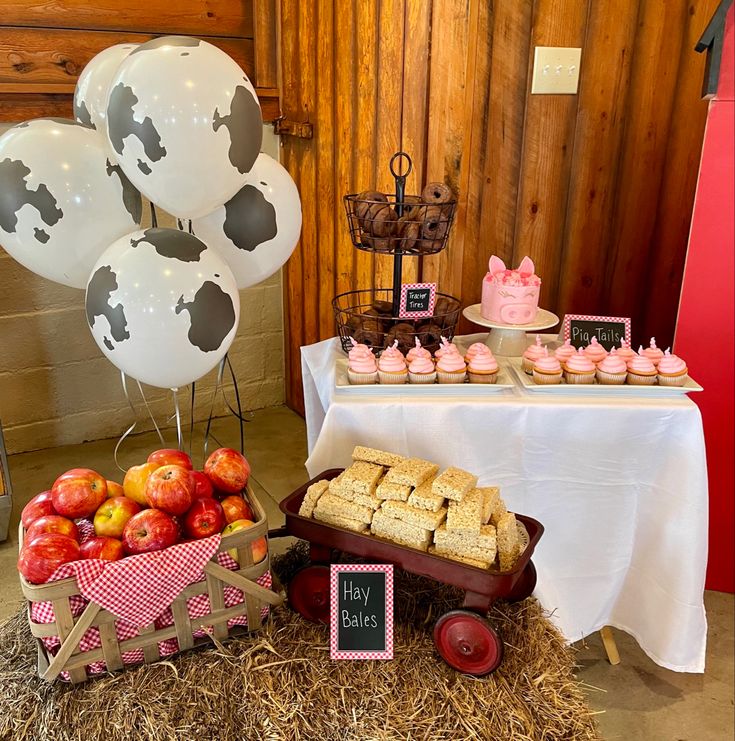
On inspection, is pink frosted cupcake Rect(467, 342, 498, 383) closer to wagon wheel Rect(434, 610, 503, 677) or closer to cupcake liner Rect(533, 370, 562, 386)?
cupcake liner Rect(533, 370, 562, 386)

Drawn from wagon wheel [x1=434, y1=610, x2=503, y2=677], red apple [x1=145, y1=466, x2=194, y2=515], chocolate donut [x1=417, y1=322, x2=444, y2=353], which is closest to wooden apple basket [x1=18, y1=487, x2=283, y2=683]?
red apple [x1=145, y1=466, x2=194, y2=515]

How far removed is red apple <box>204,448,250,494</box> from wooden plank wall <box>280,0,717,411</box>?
3.52 ft

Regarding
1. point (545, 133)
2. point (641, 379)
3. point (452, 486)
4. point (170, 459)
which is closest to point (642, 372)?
point (641, 379)

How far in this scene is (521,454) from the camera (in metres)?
1.70

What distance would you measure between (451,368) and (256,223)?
0.56m

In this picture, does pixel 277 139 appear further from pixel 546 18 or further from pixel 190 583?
pixel 190 583

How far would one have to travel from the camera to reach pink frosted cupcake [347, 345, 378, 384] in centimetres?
169

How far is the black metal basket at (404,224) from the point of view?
174cm

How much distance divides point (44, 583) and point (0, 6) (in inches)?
91.3

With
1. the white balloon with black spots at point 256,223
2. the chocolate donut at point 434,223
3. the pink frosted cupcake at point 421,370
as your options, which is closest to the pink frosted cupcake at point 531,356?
the pink frosted cupcake at point 421,370

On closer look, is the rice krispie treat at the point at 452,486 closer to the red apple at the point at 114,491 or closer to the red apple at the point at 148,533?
the red apple at the point at 148,533

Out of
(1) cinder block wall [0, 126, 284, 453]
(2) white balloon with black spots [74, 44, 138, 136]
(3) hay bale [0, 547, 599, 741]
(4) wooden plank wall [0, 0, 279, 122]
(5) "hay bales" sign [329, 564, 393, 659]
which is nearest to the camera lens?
(3) hay bale [0, 547, 599, 741]

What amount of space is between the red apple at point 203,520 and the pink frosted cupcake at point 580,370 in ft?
2.91

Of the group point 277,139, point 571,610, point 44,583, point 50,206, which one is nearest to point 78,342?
point 277,139
